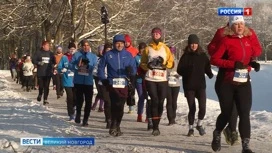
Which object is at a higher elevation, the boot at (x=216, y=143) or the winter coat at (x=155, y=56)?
the winter coat at (x=155, y=56)

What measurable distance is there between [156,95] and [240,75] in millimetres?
2503

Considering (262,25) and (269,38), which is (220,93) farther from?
(262,25)

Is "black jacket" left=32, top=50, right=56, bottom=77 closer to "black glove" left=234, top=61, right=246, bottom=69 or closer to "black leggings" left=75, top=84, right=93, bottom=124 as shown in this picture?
"black leggings" left=75, top=84, right=93, bottom=124

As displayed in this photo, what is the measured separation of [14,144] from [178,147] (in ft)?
8.28

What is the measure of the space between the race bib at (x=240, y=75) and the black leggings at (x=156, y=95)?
2.37 metres

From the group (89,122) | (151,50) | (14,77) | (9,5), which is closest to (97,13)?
(9,5)

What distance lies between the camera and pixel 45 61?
14891mm

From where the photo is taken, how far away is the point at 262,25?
113 m

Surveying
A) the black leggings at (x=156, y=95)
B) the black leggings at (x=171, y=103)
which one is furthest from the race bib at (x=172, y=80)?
the black leggings at (x=156, y=95)

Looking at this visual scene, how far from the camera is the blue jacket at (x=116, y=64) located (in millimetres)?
8648

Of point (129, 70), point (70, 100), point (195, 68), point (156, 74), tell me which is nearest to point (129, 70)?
point (129, 70)

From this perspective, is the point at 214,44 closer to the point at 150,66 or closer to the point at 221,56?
the point at 221,56

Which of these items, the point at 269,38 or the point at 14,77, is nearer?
the point at 14,77

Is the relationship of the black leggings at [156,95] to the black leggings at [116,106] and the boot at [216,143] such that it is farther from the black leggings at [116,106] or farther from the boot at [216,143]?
the boot at [216,143]
